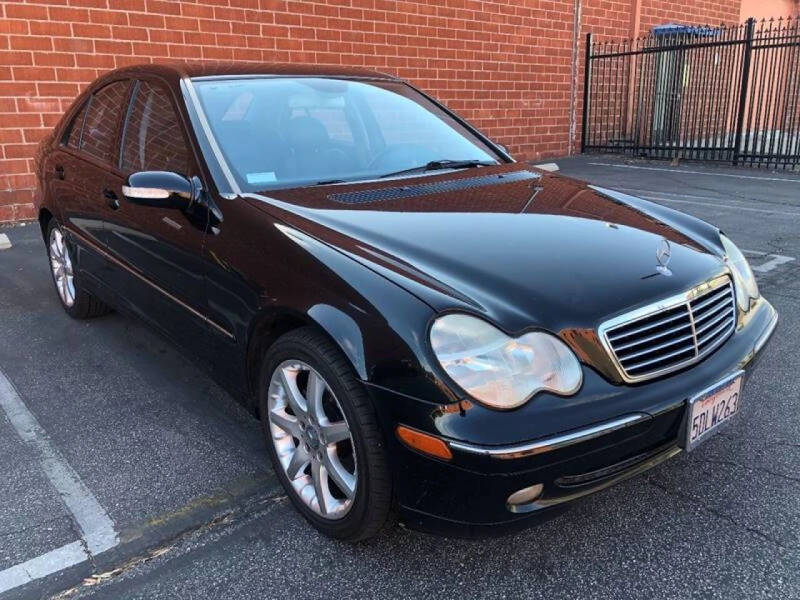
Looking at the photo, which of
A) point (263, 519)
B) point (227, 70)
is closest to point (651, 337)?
point (263, 519)

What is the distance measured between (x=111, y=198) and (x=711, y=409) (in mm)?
2916

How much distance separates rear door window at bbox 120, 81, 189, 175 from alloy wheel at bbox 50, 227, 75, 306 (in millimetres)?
1246

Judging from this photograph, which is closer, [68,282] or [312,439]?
[312,439]

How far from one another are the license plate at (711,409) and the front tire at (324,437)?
0.94 m

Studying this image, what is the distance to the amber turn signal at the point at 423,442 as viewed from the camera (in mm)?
1831

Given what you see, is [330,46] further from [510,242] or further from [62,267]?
[510,242]

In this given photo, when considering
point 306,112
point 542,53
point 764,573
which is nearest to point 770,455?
point 764,573

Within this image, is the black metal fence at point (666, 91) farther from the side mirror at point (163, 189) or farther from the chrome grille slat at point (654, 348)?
the side mirror at point (163, 189)

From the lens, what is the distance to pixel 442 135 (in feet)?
11.9

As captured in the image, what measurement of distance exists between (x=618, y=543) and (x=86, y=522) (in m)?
1.86

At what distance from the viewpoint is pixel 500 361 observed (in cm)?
188

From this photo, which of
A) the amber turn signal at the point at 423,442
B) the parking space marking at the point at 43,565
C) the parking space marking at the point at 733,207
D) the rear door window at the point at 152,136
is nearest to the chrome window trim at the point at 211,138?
the rear door window at the point at 152,136

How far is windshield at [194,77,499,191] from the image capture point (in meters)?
2.92

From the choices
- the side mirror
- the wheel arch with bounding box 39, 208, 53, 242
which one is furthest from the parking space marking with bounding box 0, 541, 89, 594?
the wheel arch with bounding box 39, 208, 53, 242
